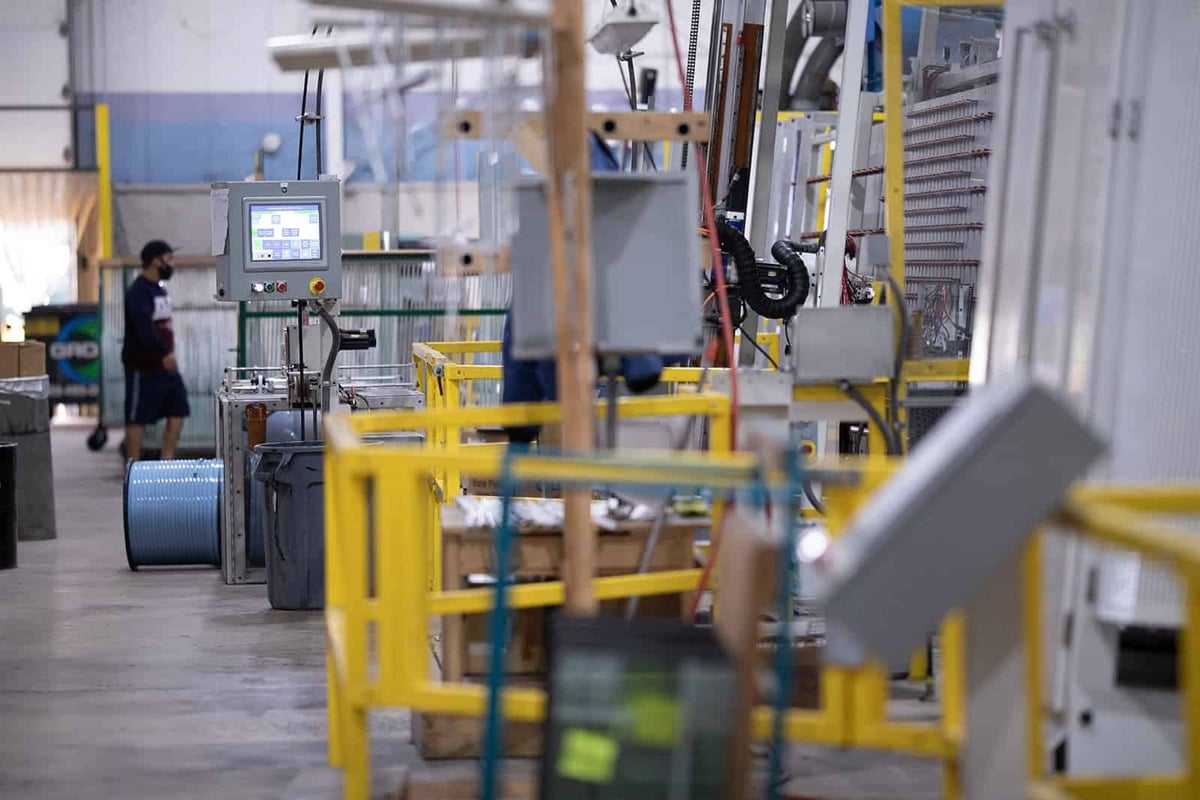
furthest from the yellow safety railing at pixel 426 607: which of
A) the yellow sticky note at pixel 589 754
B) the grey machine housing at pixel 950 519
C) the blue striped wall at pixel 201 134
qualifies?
the blue striped wall at pixel 201 134

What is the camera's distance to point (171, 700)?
5469 mm

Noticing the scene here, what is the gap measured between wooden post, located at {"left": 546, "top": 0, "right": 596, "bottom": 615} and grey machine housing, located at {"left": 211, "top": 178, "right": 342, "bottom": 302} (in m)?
3.87

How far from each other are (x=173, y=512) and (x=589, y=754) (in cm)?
541

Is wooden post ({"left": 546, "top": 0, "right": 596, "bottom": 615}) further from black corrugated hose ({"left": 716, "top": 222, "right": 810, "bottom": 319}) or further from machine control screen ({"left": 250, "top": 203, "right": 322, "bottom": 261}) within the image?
machine control screen ({"left": 250, "top": 203, "right": 322, "bottom": 261})

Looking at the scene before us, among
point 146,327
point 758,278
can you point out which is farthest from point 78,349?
point 758,278

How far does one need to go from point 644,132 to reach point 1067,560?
62.5 inches

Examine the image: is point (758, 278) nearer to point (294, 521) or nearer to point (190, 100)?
point (294, 521)

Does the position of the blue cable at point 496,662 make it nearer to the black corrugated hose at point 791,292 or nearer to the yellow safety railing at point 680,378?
the yellow safety railing at point 680,378

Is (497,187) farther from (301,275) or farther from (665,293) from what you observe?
(301,275)

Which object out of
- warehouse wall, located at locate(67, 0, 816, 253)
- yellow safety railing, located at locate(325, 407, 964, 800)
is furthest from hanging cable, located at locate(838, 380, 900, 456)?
warehouse wall, located at locate(67, 0, 816, 253)

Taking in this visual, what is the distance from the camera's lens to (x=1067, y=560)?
3.68 metres

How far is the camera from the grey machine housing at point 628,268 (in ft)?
12.8

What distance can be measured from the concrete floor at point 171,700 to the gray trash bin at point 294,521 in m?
0.12

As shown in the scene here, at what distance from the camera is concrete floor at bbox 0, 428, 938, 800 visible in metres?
4.50
